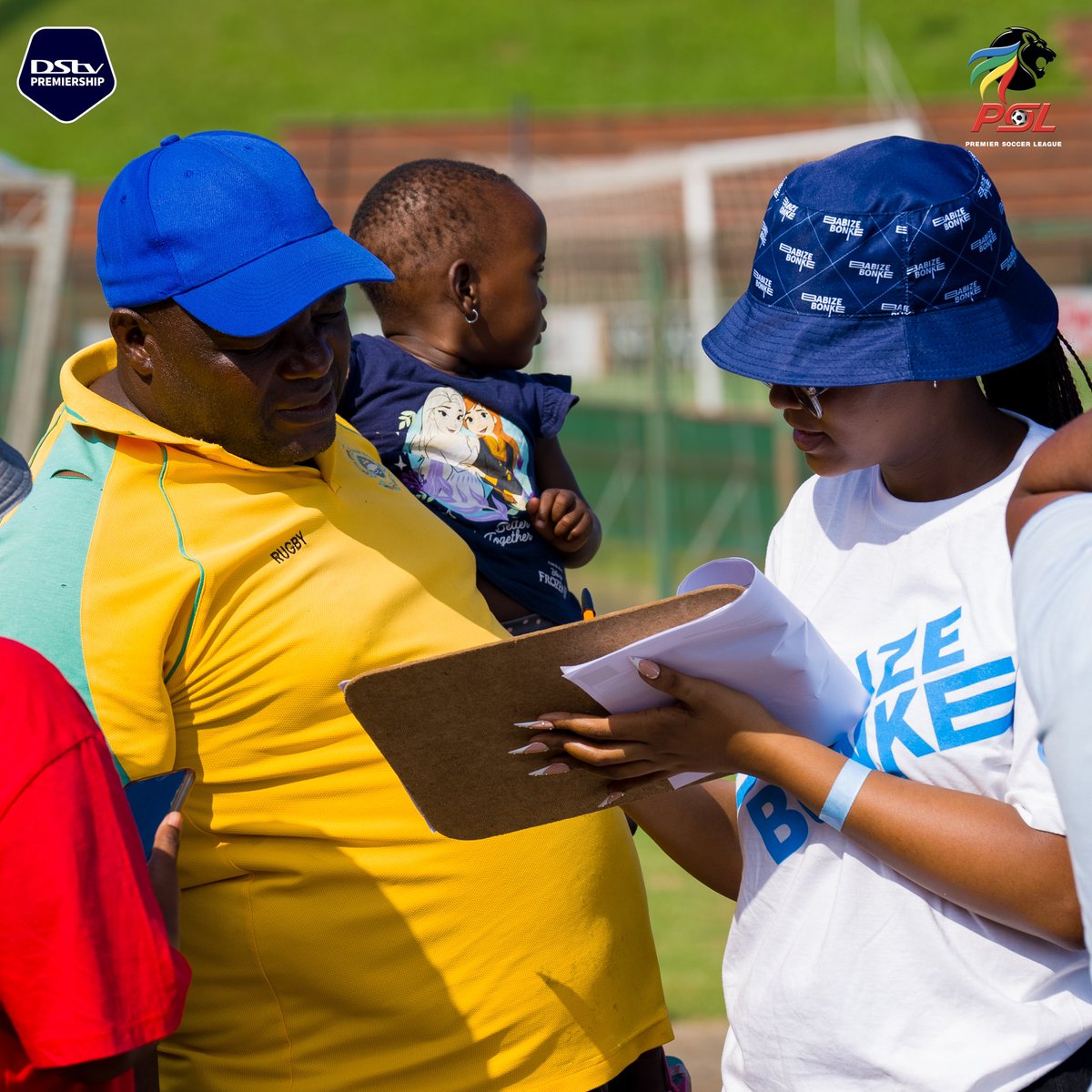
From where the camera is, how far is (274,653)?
7.20 ft

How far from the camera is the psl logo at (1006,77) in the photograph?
3.84 metres

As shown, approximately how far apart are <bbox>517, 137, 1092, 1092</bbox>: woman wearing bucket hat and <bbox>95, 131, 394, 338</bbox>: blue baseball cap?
2.14 ft

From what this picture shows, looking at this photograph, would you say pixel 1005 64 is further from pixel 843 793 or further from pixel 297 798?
pixel 297 798

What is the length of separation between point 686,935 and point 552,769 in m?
3.67

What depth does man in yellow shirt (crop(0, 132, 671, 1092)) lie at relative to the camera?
2162 mm

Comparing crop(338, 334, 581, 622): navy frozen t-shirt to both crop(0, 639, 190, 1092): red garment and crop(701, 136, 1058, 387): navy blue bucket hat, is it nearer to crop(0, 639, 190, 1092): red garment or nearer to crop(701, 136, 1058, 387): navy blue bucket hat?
crop(701, 136, 1058, 387): navy blue bucket hat

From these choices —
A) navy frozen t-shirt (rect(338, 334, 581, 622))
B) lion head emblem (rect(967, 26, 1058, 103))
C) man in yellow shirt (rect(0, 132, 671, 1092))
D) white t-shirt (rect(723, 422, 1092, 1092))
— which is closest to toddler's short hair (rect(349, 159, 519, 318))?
navy frozen t-shirt (rect(338, 334, 581, 622))

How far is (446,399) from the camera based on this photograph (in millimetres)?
3020

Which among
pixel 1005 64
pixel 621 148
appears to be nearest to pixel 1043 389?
pixel 1005 64

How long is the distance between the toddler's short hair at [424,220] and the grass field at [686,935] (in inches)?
111

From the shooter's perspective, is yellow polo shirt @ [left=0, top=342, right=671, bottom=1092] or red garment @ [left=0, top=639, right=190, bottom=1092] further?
yellow polo shirt @ [left=0, top=342, right=671, bottom=1092]

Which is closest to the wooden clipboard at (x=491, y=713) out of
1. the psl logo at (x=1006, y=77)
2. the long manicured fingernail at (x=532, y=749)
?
the long manicured fingernail at (x=532, y=749)

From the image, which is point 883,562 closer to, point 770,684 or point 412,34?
point 770,684

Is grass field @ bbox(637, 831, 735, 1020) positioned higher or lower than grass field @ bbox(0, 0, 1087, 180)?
lower
